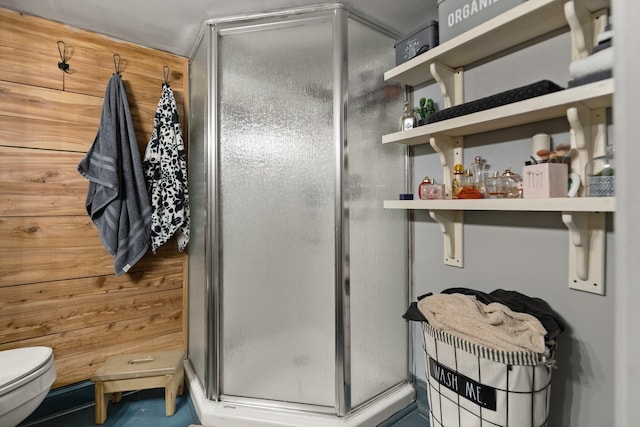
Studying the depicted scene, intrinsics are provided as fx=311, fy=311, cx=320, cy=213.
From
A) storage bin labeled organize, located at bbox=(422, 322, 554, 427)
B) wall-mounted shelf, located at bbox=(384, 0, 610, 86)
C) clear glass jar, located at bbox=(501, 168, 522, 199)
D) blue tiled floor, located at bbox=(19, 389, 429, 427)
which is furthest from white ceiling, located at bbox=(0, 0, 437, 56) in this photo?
blue tiled floor, located at bbox=(19, 389, 429, 427)

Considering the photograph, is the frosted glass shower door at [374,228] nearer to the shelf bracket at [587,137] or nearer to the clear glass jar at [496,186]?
the clear glass jar at [496,186]

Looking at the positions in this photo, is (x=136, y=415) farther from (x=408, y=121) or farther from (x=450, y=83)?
(x=450, y=83)

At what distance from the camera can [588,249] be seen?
0.91 meters

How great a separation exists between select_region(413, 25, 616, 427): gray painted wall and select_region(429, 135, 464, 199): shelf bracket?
0.11 ft

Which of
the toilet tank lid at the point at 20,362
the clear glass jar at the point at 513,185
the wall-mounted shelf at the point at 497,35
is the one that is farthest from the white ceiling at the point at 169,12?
the toilet tank lid at the point at 20,362

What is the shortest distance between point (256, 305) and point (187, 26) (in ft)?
4.34

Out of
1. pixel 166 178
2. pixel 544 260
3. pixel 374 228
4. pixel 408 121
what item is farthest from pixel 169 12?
pixel 544 260

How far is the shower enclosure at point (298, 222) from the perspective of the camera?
1.26m

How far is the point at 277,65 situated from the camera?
130cm

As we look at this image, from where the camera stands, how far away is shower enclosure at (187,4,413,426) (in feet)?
4.13

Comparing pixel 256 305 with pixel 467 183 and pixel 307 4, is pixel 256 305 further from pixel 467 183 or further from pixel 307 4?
pixel 307 4

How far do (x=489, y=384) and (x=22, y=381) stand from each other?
1.48 m

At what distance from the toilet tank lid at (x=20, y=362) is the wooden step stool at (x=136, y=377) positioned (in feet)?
0.90

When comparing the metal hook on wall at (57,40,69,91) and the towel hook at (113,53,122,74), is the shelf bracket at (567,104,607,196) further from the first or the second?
the metal hook on wall at (57,40,69,91)
